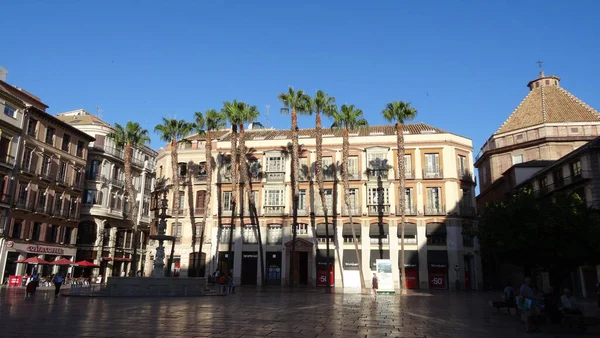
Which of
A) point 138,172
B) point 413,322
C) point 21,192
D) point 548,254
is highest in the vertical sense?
point 138,172

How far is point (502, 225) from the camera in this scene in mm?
19359

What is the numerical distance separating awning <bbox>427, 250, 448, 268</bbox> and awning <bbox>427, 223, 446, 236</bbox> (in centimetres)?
170

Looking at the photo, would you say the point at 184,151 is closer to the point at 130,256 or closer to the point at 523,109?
the point at 130,256

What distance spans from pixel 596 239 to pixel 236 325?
1449 cm

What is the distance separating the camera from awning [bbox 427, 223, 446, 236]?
42344mm

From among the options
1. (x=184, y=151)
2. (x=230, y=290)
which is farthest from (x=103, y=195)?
(x=230, y=290)

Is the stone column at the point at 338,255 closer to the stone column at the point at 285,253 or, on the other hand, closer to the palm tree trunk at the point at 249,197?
the stone column at the point at 285,253

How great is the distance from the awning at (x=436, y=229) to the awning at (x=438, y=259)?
1698mm

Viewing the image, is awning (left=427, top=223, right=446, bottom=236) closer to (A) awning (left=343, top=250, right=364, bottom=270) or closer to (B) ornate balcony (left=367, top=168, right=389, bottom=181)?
(B) ornate balcony (left=367, top=168, right=389, bottom=181)

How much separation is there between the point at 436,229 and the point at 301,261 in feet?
45.0

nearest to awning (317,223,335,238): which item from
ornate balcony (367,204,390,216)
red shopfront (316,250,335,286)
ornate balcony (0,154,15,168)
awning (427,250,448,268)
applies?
red shopfront (316,250,335,286)

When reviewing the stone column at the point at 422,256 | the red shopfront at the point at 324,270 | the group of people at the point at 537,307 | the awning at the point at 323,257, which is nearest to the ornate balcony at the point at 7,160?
the awning at the point at 323,257

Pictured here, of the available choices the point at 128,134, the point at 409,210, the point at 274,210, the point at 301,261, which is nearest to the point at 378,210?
the point at 409,210

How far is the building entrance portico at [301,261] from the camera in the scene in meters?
43.6
